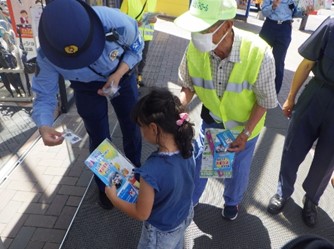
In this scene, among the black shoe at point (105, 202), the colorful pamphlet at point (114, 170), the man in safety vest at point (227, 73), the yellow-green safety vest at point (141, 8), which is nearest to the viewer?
the colorful pamphlet at point (114, 170)

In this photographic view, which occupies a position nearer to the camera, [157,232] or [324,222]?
[157,232]

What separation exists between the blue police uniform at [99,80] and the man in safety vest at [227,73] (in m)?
0.43

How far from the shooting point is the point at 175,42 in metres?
7.60

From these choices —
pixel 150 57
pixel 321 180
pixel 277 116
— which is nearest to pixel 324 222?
pixel 321 180

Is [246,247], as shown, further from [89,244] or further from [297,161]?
[89,244]

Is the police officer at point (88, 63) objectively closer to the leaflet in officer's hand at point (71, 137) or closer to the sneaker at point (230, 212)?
the leaflet in officer's hand at point (71, 137)

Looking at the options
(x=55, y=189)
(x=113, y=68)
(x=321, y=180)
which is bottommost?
(x=55, y=189)

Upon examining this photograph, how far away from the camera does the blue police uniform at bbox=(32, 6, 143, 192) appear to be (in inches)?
78.0

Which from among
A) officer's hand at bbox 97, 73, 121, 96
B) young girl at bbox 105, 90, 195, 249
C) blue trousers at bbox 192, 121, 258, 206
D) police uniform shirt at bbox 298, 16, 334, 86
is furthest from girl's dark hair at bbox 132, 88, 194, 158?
police uniform shirt at bbox 298, 16, 334, 86

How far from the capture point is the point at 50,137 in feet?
6.26

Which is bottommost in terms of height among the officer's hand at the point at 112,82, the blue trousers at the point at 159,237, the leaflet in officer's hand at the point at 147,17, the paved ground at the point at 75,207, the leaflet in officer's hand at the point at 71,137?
the paved ground at the point at 75,207

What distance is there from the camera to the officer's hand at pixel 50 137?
6.20 ft

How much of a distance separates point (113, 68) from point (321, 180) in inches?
74.7

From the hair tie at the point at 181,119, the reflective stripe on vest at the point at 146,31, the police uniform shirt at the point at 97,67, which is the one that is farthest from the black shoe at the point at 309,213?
the reflective stripe on vest at the point at 146,31
